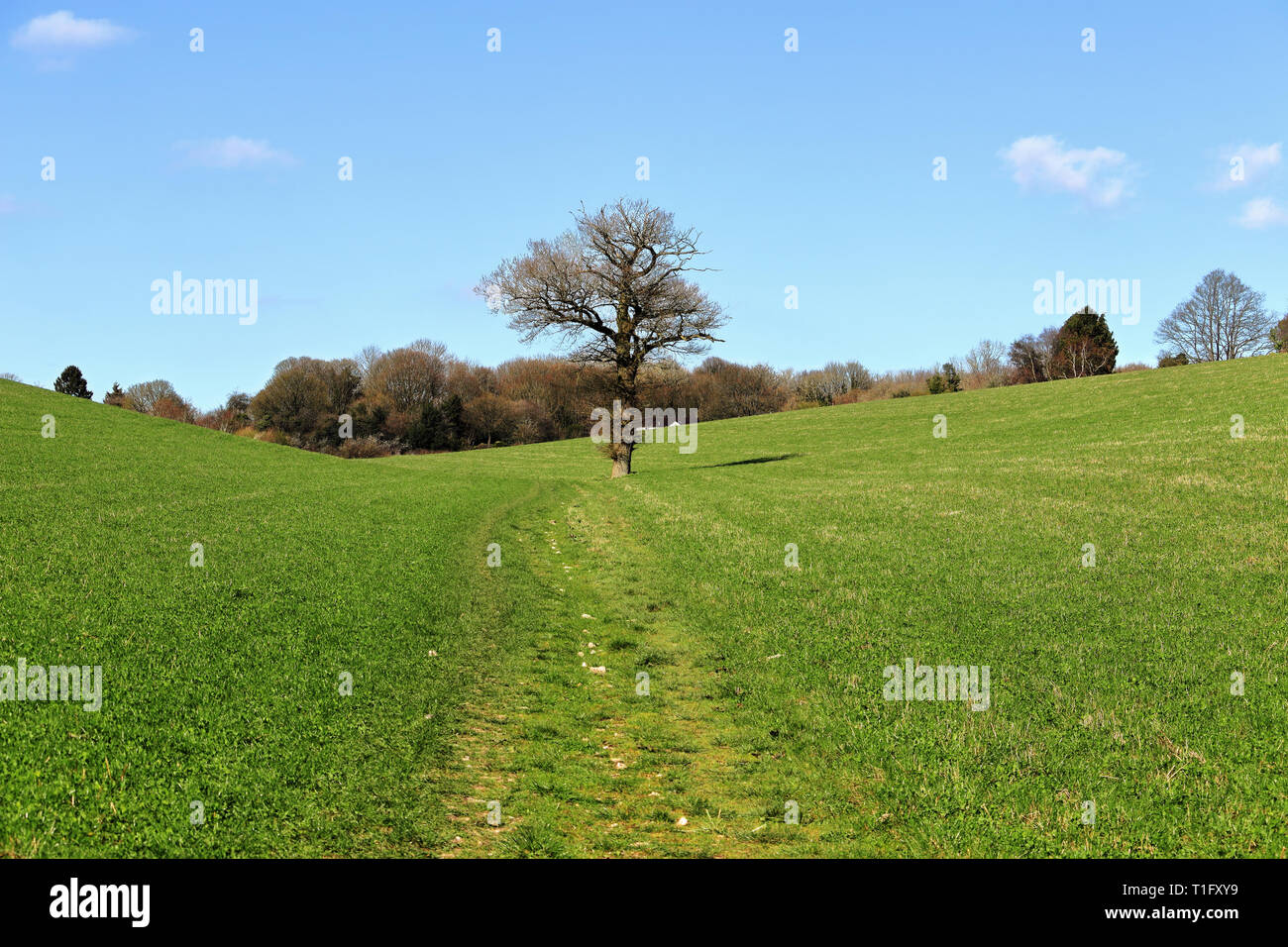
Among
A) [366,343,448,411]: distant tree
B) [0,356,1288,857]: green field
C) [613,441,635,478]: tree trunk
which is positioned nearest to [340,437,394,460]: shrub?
[366,343,448,411]: distant tree

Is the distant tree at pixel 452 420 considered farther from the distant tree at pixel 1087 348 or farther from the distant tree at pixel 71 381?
the distant tree at pixel 1087 348

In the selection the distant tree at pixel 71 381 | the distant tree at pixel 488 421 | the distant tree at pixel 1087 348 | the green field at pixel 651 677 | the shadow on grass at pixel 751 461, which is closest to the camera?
the green field at pixel 651 677

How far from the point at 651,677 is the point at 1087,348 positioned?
118m

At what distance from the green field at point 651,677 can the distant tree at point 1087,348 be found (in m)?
→ 95.5

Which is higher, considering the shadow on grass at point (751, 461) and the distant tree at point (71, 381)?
the distant tree at point (71, 381)

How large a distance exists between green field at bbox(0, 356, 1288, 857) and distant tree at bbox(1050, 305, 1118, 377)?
313 feet

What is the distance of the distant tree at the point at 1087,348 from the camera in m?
110

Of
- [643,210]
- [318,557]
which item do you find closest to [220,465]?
[318,557]

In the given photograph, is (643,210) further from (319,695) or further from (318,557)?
(319,695)

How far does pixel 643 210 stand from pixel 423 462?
126ft

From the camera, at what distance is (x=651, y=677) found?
→ 38.2 ft

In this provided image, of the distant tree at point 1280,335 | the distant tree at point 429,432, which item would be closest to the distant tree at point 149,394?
the distant tree at point 429,432

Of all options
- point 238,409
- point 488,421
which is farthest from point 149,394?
point 488,421
